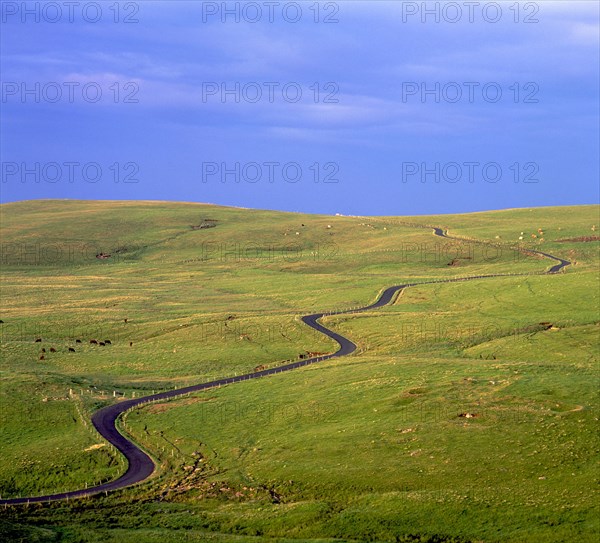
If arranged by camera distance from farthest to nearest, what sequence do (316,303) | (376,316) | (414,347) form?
1. (316,303)
2. (376,316)
3. (414,347)

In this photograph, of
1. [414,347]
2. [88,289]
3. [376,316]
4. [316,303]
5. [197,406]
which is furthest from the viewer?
[88,289]

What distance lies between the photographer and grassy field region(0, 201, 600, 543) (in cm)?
4138

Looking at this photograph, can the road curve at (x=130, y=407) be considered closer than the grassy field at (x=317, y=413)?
No

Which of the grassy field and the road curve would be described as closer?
the grassy field

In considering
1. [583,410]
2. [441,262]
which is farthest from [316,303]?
[583,410]

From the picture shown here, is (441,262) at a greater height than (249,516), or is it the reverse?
(441,262)

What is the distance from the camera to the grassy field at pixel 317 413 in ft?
136

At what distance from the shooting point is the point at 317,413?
2387 inches

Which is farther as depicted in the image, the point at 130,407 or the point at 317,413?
the point at 130,407

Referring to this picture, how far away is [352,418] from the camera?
192 ft

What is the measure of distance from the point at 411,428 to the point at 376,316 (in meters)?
43.9

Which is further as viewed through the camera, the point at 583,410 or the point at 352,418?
the point at 352,418

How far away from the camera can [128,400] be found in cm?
6762

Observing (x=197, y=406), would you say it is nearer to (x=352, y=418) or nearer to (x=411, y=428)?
(x=352, y=418)
